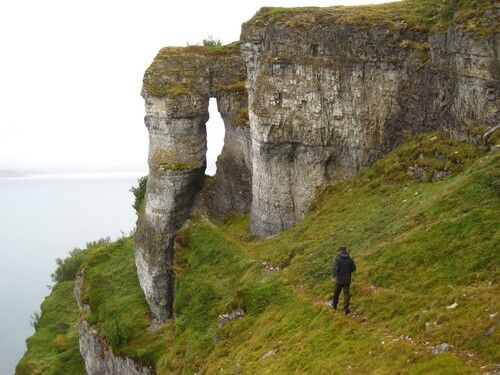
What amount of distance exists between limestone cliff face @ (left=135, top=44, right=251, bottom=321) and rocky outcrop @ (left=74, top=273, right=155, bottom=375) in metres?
3.96

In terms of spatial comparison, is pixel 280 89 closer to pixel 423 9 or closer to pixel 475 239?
pixel 423 9

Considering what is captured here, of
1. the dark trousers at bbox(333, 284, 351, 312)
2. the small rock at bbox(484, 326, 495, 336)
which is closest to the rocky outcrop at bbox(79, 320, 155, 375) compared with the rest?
the dark trousers at bbox(333, 284, 351, 312)

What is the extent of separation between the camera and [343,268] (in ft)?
77.9

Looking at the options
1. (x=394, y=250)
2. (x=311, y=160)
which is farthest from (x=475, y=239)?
(x=311, y=160)

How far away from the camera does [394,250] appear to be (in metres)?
27.0

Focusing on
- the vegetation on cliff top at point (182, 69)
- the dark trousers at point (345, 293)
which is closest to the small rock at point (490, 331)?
the dark trousers at point (345, 293)

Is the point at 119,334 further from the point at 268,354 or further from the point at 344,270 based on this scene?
the point at 344,270

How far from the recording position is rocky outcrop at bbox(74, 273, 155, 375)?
4283 centimetres

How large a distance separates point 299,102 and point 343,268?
735 inches

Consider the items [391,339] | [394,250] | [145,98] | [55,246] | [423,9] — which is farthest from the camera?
[55,246]

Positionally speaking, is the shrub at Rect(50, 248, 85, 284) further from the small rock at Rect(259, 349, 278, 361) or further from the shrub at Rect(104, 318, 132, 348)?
the small rock at Rect(259, 349, 278, 361)

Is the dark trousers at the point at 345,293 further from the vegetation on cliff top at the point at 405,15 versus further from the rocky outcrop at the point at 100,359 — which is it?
the rocky outcrop at the point at 100,359

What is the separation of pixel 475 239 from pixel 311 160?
720 inches

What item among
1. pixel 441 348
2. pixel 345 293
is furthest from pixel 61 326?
pixel 441 348
